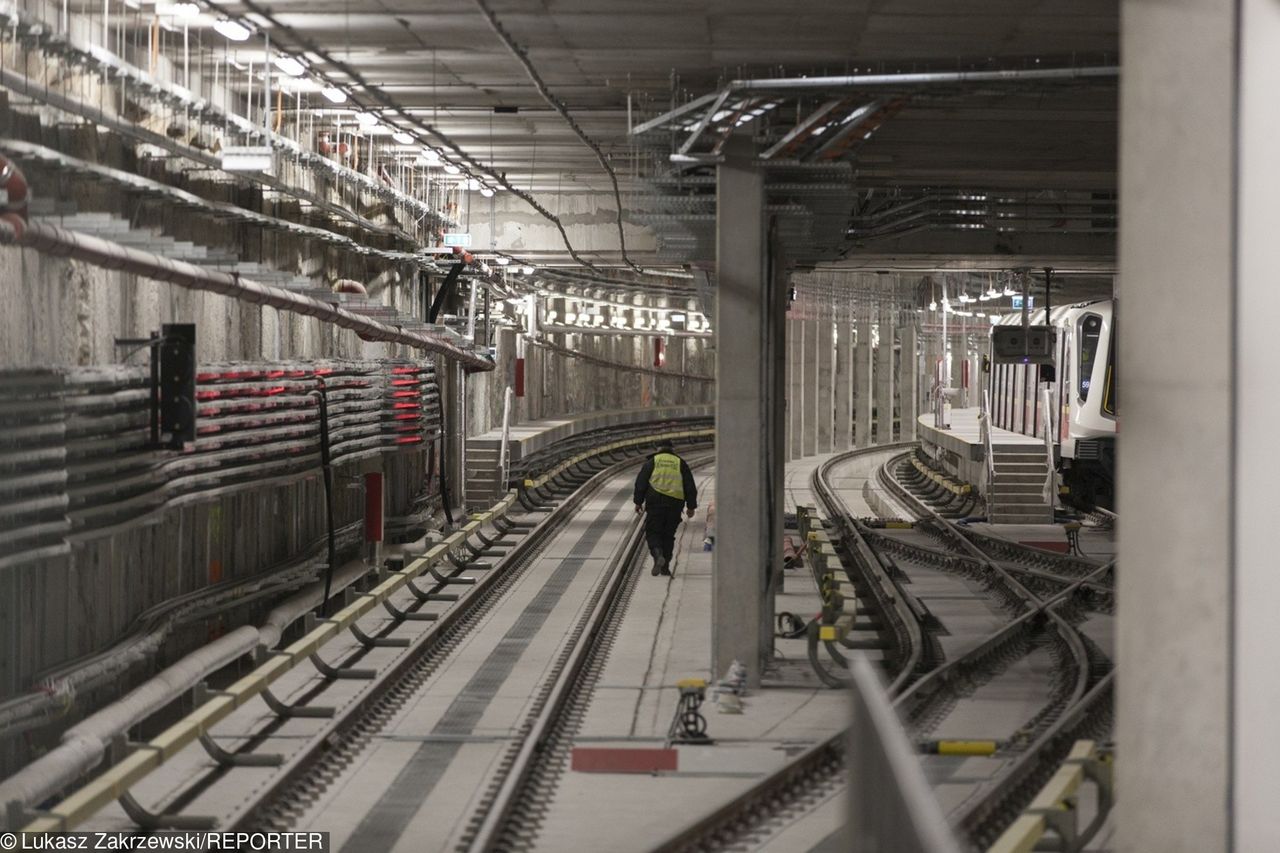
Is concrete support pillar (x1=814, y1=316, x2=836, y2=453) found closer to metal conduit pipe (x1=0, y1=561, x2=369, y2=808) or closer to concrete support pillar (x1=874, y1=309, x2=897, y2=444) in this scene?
concrete support pillar (x1=874, y1=309, x2=897, y2=444)

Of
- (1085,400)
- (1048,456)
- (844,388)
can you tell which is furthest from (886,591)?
(844,388)

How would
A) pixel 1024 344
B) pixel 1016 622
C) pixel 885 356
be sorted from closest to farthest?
pixel 1016 622, pixel 1024 344, pixel 885 356

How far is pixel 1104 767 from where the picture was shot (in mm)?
8414

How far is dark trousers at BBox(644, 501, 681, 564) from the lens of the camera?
1827cm

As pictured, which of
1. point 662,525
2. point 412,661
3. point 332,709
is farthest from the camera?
point 662,525

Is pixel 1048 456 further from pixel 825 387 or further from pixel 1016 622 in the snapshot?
pixel 825 387

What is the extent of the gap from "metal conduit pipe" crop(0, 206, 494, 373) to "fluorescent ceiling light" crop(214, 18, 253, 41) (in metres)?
1.60

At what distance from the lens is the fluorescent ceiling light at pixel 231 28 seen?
11117 mm

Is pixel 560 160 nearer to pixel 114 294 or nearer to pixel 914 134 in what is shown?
pixel 914 134

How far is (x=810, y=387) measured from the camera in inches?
1711

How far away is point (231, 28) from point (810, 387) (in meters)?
33.1

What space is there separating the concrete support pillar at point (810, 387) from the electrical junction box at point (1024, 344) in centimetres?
1710

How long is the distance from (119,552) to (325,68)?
4282 millimetres

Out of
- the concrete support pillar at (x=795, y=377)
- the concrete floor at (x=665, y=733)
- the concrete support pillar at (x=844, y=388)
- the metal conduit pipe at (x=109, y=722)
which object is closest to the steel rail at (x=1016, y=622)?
the concrete floor at (x=665, y=733)
